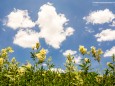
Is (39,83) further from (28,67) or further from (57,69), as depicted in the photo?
(57,69)

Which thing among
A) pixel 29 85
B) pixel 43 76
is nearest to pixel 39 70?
pixel 43 76

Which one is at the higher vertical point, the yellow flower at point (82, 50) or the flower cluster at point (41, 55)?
the yellow flower at point (82, 50)

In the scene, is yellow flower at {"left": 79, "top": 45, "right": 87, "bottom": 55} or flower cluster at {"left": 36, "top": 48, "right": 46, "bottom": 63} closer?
flower cluster at {"left": 36, "top": 48, "right": 46, "bottom": 63}

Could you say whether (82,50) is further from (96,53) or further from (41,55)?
(41,55)

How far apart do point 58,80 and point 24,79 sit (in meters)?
1.42

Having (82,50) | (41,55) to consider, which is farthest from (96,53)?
(41,55)

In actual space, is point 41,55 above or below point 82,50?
below

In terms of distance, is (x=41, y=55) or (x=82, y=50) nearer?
(x=41, y=55)

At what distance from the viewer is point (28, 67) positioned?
9570 millimetres

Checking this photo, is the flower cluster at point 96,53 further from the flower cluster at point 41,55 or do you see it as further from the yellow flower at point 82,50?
the flower cluster at point 41,55

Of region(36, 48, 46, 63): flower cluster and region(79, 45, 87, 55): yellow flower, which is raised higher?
region(79, 45, 87, 55): yellow flower

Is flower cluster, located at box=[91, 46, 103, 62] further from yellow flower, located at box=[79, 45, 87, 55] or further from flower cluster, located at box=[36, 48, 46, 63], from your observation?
flower cluster, located at box=[36, 48, 46, 63]

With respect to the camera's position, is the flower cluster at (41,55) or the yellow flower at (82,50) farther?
the yellow flower at (82,50)

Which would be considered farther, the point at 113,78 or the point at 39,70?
the point at 39,70
